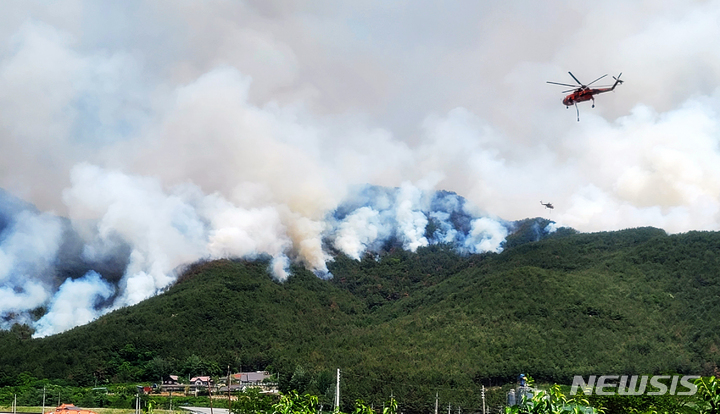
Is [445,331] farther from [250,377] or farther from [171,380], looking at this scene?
[171,380]

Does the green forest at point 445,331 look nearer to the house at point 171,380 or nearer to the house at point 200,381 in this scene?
the house at point 171,380

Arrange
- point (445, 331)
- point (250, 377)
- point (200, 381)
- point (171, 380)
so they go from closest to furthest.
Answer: point (200, 381), point (171, 380), point (250, 377), point (445, 331)

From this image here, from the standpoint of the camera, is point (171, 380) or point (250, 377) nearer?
point (171, 380)

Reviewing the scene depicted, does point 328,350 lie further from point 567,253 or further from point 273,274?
point 567,253

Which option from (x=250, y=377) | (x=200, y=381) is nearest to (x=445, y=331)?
(x=250, y=377)

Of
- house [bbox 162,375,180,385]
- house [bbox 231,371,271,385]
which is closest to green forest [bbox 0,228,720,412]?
house [bbox 162,375,180,385]

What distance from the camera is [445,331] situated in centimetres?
10800

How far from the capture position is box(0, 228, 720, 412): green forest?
297ft

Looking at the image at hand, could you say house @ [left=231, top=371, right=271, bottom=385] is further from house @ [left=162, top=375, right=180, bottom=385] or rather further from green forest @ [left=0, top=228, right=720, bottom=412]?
house @ [left=162, top=375, right=180, bottom=385]

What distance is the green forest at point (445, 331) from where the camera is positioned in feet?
297

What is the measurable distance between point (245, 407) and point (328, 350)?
47.4 m

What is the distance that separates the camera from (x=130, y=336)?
114 m

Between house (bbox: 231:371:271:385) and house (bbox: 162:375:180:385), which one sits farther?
house (bbox: 231:371:271:385)

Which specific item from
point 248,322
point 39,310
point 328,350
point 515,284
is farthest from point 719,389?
point 39,310
